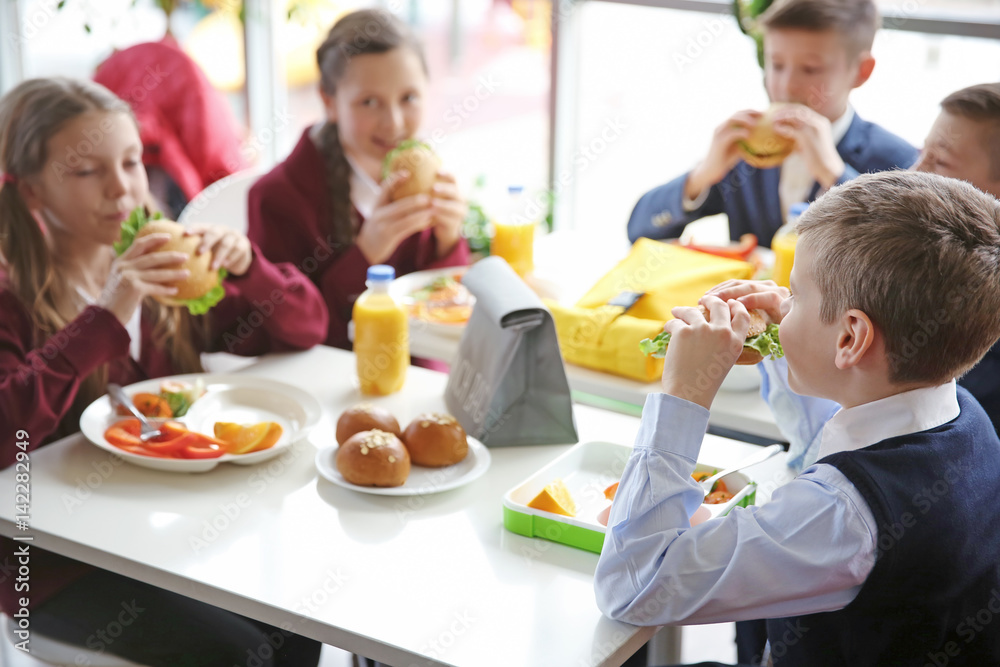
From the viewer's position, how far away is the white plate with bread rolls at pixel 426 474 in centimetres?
133

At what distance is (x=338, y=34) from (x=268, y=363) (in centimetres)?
84

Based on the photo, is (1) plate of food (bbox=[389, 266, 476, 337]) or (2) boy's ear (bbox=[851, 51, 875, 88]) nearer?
(1) plate of food (bbox=[389, 266, 476, 337])

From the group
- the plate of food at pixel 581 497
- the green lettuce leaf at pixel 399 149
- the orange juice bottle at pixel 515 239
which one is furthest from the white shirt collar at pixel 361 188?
the plate of food at pixel 581 497

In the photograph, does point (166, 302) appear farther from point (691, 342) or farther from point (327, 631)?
point (691, 342)

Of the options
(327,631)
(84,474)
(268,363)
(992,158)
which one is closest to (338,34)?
(268,363)

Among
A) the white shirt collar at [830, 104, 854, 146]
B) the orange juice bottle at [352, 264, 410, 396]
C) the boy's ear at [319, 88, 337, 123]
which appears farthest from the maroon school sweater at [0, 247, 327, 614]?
the white shirt collar at [830, 104, 854, 146]

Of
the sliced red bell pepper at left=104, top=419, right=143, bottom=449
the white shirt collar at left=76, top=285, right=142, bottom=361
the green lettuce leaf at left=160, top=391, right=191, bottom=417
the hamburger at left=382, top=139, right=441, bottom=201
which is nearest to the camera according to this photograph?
the sliced red bell pepper at left=104, top=419, right=143, bottom=449

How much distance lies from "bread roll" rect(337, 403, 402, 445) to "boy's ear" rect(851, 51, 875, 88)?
4.78ft

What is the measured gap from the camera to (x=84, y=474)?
54.7 inches

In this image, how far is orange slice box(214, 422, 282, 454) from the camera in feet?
4.64

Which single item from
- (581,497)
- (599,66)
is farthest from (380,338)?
(599,66)

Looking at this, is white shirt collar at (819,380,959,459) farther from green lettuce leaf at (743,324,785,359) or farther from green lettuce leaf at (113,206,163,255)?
green lettuce leaf at (113,206,163,255)

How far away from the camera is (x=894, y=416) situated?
1046 millimetres

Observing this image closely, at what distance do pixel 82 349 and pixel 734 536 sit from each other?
1024 mm
